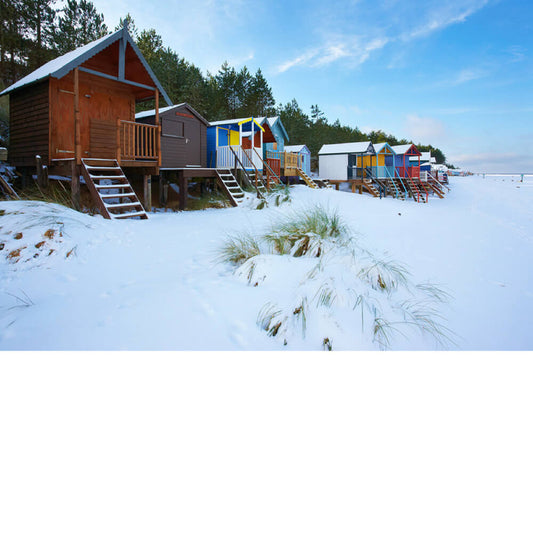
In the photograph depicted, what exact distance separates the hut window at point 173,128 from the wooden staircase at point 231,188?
2622mm

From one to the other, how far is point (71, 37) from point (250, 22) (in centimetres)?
755

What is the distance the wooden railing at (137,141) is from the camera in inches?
308

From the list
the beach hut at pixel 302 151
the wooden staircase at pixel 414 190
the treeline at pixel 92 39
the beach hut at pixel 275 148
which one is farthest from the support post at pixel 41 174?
the wooden staircase at pixel 414 190

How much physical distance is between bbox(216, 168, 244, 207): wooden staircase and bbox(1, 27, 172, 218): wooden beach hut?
1.73 metres

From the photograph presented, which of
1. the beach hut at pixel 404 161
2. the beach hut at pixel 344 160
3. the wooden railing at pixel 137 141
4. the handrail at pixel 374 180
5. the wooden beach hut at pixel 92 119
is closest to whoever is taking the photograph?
the wooden beach hut at pixel 92 119

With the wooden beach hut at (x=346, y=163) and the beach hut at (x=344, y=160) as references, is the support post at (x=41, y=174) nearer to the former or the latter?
the wooden beach hut at (x=346, y=163)

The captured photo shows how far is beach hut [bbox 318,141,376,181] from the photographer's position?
2025cm

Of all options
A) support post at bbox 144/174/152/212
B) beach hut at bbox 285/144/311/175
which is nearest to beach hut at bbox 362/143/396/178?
beach hut at bbox 285/144/311/175

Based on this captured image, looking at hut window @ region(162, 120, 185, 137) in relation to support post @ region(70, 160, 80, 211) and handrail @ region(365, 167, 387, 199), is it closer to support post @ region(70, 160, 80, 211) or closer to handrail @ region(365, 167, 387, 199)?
support post @ region(70, 160, 80, 211)

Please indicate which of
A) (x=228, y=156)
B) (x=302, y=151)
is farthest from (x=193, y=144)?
(x=302, y=151)
